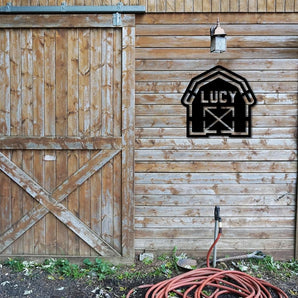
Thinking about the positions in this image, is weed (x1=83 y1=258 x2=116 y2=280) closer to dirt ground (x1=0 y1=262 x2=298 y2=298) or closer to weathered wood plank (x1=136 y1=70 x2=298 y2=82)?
dirt ground (x1=0 y1=262 x2=298 y2=298)

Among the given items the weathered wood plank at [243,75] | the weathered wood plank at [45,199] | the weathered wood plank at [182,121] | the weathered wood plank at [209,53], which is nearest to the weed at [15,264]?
the weathered wood plank at [45,199]

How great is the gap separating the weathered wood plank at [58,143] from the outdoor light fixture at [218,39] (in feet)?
4.96

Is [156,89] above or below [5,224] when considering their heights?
above

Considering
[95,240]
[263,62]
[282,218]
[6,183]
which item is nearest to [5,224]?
[6,183]

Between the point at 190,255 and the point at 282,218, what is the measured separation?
1225 millimetres

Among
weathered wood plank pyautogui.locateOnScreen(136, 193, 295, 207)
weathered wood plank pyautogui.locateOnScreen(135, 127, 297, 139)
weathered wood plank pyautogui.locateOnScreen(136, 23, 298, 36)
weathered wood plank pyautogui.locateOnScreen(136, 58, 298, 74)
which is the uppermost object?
weathered wood plank pyautogui.locateOnScreen(136, 23, 298, 36)

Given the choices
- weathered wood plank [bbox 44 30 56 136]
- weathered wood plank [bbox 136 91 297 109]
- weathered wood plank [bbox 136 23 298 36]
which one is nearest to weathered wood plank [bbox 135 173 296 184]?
weathered wood plank [bbox 136 91 297 109]

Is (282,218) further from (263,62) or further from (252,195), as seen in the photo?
(263,62)

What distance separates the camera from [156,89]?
4379mm

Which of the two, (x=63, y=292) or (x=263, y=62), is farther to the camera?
(x=263, y=62)

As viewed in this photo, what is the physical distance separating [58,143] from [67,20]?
1445 millimetres

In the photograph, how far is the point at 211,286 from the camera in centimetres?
385

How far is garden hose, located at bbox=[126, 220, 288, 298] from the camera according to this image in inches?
142

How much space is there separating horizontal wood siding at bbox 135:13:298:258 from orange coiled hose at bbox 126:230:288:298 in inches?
23.8
